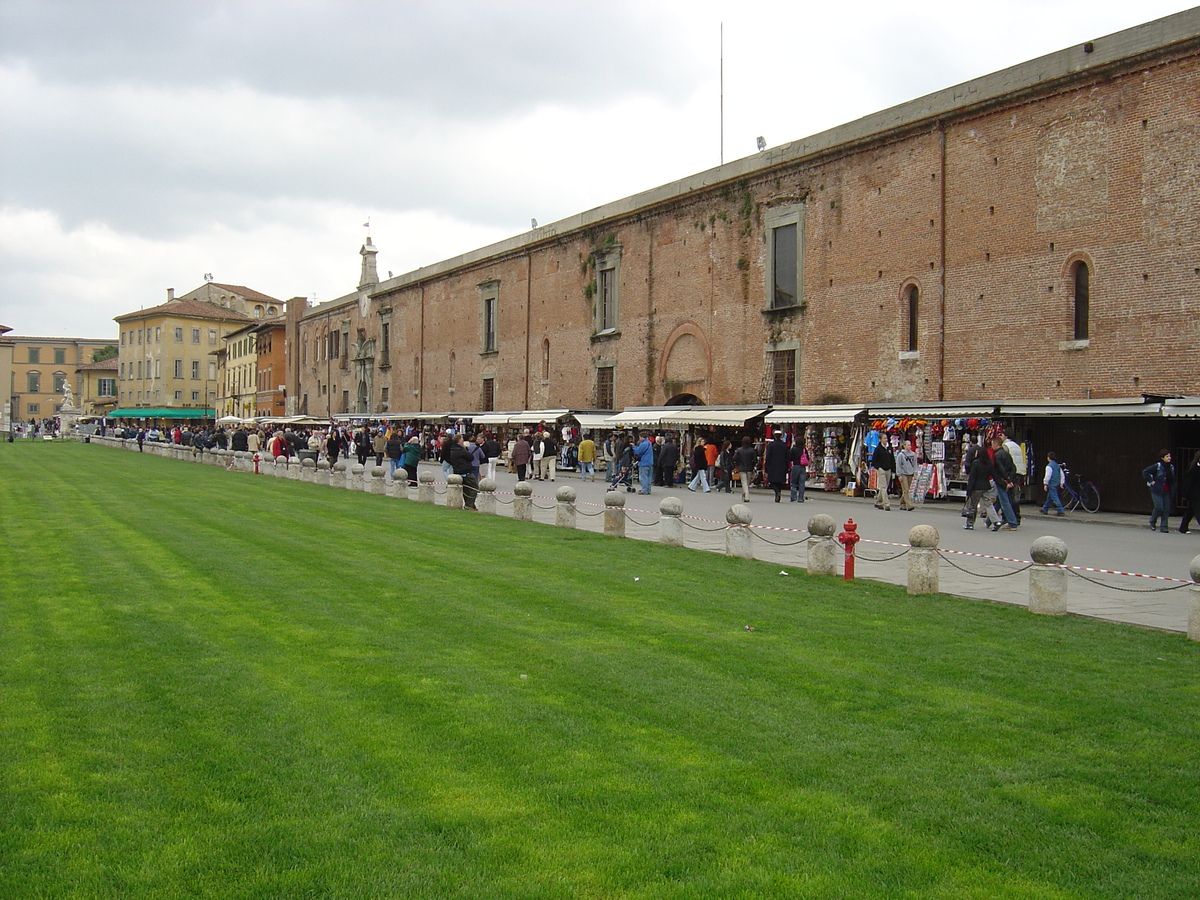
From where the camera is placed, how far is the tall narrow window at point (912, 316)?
962 inches

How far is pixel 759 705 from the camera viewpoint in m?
6.25

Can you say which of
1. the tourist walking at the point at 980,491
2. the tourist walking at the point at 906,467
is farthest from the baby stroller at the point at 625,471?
the tourist walking at the point at 980,491

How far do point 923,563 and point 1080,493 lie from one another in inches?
472

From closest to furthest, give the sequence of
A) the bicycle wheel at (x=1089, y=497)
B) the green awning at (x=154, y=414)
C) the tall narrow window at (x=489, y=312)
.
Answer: the bicycle wheel at (x=1089, y=497) → the tall narrow window at (x=489, y=312) → the green awning at (x=154, y=414)

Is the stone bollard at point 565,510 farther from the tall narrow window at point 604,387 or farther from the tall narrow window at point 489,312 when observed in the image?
the tall narrow window at point 489,312

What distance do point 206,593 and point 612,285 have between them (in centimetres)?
2790

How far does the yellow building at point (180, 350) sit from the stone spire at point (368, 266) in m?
38.0

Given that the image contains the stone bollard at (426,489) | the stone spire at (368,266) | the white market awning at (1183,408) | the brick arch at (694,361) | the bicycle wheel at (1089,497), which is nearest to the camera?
the white market awning at (1183,408)

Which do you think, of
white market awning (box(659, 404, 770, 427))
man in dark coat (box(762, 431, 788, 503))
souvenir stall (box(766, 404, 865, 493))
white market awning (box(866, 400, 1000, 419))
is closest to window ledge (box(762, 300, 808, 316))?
white market awning (box(659, 404, 770, 427))

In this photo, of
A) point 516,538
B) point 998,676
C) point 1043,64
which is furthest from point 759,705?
point 1043,64

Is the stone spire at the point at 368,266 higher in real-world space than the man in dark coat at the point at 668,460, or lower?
higher

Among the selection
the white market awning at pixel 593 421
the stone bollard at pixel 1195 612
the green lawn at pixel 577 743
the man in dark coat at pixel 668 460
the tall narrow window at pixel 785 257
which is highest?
the tall narrow window at pixel 785 257

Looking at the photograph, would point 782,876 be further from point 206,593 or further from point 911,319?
point 911,319

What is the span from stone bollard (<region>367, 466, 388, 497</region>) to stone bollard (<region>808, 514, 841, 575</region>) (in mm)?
14400
